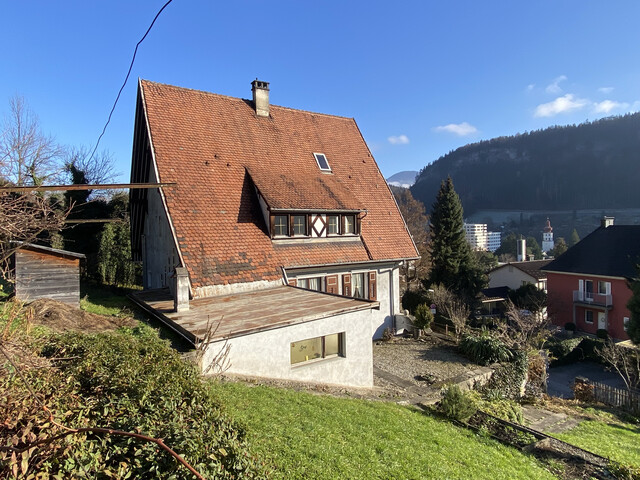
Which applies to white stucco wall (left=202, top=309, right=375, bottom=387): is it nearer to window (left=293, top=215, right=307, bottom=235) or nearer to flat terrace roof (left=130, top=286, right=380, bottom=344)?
flat terrace roof (left=130, top=286, right=380, bottom=344)

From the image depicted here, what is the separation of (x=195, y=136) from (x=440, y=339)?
14.4 metres

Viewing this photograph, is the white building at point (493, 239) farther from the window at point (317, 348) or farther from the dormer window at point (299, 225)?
the window at point (317, 348)

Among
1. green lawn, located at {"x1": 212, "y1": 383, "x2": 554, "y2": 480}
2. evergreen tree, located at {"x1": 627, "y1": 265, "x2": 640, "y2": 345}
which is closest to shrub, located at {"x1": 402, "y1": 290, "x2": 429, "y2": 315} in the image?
evergreen tree, located at {"x1": 627, "y1": 265, "x2": 640, "y2": 345}

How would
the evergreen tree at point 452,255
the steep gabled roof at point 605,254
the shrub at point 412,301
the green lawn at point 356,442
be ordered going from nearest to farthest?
the green lawn at point 356,442, the shrub at point 412,301, the steep gabled roof at point 605,254, the evergreen tree at point 452,255

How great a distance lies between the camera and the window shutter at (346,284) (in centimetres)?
1606

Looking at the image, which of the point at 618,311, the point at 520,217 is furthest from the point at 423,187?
the point at 618,311

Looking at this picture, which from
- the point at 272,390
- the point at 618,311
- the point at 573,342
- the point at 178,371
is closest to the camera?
the point at 178,371

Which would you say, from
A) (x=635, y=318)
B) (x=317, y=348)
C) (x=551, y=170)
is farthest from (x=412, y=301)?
(x=551, y=170)

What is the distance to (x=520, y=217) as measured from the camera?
15088 cm

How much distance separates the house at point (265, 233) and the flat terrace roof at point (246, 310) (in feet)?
0.15

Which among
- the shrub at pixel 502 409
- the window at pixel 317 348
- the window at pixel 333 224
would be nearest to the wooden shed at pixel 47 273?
the window at pixel 317 348

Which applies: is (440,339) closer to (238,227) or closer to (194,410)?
(238,227)

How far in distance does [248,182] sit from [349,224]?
4804mm

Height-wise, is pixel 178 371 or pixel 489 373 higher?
pixel 178 371
